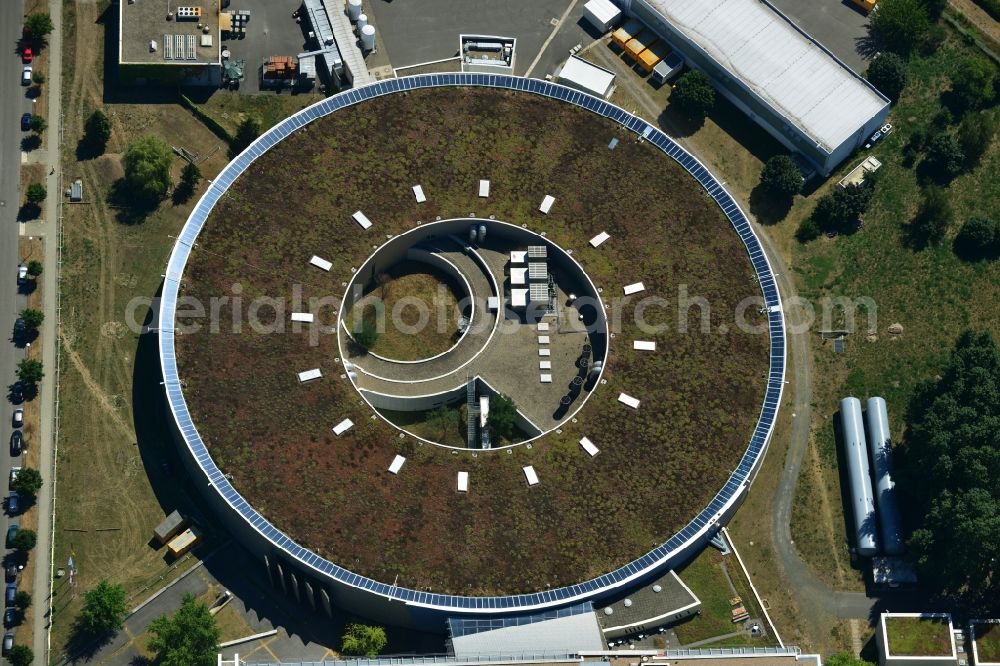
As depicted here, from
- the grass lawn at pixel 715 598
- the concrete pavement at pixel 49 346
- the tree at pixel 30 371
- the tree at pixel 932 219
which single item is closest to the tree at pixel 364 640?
the grass lawn at pixel 715 598

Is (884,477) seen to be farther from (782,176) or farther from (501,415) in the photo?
(501,415)

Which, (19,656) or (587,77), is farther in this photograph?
(587,77)

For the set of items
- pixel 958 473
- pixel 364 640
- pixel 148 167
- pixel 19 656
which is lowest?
pixel 364 640

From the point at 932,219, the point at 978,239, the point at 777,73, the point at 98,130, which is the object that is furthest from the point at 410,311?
the point at 978,239

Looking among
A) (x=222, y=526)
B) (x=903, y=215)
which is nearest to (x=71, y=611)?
(x=222, y=526)

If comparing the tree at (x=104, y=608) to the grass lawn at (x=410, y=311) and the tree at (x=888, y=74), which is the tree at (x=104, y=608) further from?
the tree at (x=888, y=74)

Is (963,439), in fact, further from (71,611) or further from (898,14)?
(71,611)
